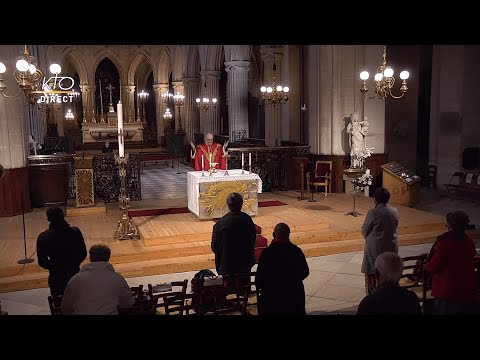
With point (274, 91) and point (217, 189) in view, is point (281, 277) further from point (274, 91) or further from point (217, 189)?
point (274, 91)

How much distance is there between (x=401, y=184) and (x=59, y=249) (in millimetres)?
9085

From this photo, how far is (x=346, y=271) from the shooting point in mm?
8242

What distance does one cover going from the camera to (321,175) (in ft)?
43.5

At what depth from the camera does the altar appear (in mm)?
9555

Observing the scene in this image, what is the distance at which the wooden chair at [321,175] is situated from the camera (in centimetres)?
1289

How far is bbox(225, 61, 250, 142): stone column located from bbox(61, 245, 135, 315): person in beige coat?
16.9 metres

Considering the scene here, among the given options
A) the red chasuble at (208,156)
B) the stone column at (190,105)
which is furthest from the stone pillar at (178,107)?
the red chasuble at (208,156)

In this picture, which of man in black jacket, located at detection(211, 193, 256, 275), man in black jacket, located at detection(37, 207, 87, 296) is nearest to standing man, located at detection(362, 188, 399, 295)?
man in black jacket, located at detection(211, 193, 256, 275)

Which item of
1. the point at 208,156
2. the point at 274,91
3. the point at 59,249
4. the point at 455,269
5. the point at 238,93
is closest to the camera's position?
the point at 455,269

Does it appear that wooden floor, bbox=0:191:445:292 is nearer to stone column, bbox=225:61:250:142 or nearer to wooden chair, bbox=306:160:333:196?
wooden chair, bbox=306:160:333:196

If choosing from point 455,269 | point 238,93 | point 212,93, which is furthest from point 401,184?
point 212,93

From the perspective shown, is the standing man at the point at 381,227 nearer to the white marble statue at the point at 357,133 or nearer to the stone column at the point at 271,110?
the white marble statue at the point at 357,133

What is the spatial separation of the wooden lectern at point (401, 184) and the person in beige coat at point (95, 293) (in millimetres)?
Answer: 9516
